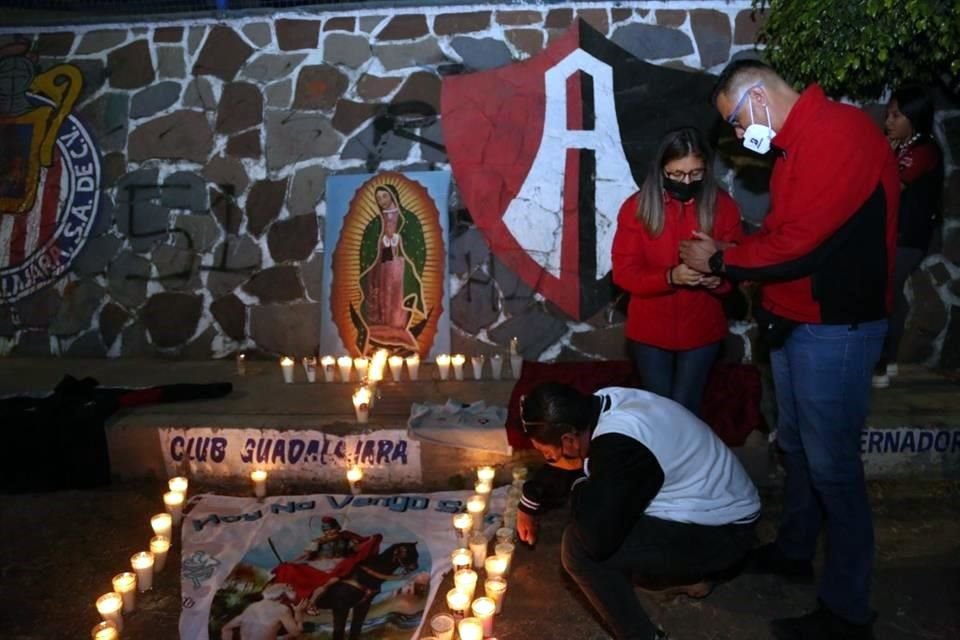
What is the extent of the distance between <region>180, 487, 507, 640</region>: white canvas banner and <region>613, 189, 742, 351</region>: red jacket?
1.32 m

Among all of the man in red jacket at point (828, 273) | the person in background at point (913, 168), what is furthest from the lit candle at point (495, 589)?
the person in background at point (913, 168)

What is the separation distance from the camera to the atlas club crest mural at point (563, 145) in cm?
556

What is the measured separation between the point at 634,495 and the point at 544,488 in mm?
597

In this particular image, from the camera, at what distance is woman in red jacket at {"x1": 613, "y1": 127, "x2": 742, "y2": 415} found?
3307 mm

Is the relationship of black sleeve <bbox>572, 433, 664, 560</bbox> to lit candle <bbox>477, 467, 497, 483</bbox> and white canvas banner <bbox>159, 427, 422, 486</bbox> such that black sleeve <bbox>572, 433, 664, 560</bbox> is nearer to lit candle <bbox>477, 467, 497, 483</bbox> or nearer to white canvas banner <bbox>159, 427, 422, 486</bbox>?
lit candle <bbox>477, 467, 497, 483</bbox>

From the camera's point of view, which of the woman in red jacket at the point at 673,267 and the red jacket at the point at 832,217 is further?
the woman in red jacket at the point at 673,267

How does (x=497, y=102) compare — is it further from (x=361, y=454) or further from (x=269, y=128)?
(x=361, y=454)

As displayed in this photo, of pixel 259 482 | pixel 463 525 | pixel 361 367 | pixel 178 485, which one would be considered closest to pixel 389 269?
pixel 361 367

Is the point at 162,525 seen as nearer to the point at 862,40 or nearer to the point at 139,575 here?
the point at 139,575

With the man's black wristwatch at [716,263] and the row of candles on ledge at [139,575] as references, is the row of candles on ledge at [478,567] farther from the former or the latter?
the man's black wristwatch at [716,263]

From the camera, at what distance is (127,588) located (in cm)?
319

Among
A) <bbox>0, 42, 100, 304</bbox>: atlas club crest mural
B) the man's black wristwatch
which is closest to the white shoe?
the man's black wristwatch

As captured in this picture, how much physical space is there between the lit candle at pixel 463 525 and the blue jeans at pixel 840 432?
1.56 meters

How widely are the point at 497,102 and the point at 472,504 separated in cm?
325
